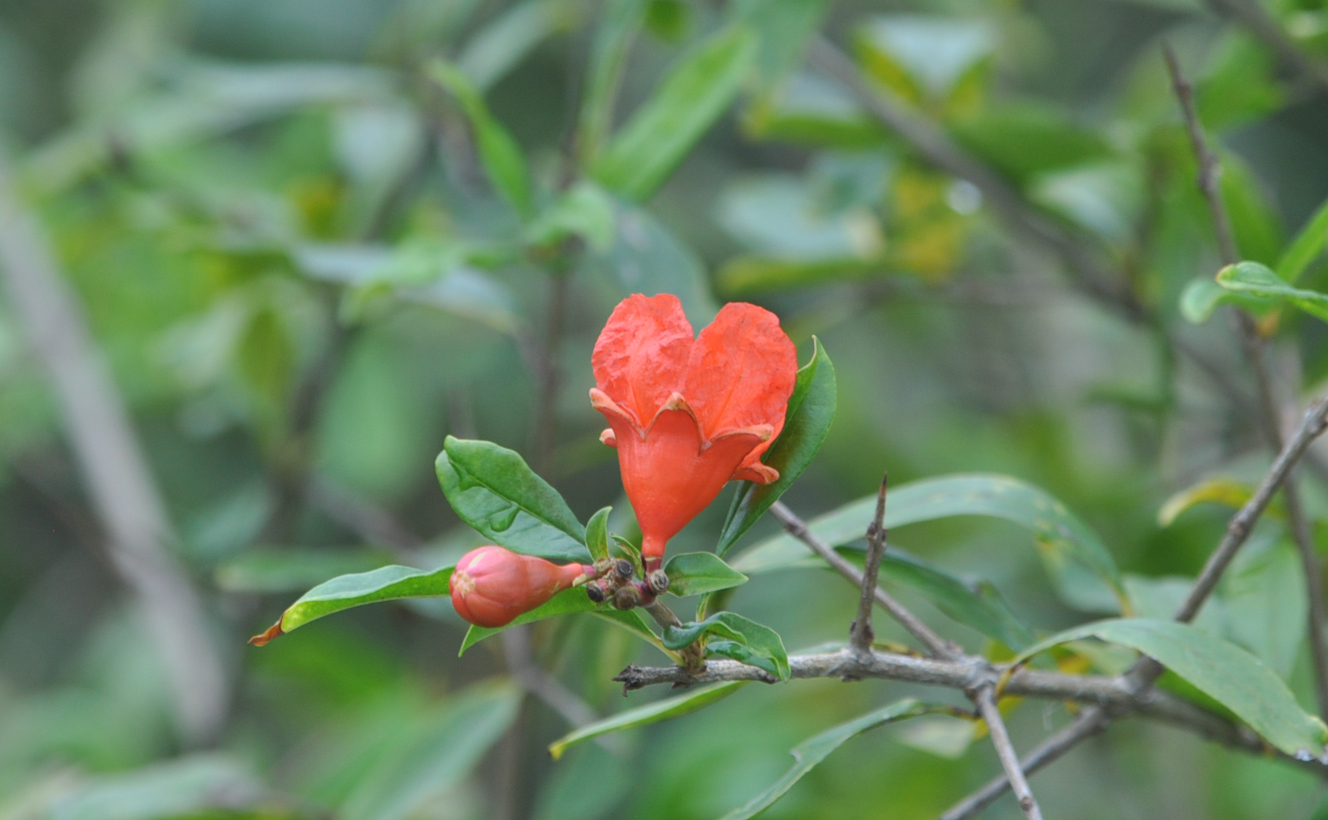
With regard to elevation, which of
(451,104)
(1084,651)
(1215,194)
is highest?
(451,104)

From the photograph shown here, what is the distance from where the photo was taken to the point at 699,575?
1.53 feet

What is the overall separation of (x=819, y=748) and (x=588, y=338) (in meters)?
1.53

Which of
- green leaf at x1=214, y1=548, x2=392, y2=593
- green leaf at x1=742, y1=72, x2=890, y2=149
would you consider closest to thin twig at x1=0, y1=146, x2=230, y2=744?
green leaf at x1=214, y1=548, x2=392, y2=593

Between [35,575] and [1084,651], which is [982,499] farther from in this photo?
[35,575]

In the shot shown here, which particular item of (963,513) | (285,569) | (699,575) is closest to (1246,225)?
(963,513)

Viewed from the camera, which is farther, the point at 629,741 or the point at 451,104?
the point at 451,104

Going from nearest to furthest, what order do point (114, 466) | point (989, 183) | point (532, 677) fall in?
point (532, 677) < point (989, 183) < point (114, 466)

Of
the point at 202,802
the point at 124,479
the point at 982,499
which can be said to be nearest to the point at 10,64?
the point at 124,479

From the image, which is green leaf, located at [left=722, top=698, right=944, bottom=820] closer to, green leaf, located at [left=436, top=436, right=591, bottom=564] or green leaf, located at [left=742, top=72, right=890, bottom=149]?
green leaf, located at [left=436, top=436, right=591, bottom=564]

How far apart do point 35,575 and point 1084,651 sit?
2.23 metres

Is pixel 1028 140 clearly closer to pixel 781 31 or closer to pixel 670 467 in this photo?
pixel 781 31

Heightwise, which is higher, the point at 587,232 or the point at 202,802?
the point at 587,232

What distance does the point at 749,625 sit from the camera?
0.46 m

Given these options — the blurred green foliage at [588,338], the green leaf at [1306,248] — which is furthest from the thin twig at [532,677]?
the green leaf at [1306,248]
